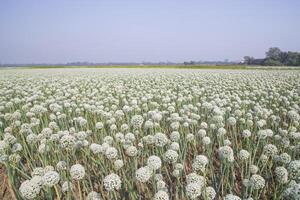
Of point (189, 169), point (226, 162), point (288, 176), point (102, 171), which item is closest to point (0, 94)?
point (102, 171)

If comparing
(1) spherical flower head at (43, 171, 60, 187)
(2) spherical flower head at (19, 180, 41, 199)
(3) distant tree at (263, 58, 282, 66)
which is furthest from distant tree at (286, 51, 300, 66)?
(2) spherical flower head at (19, 180, 41, 199)

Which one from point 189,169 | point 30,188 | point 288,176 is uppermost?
point 30,188

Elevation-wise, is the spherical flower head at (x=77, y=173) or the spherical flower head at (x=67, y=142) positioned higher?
the spherical flower head at (x=67, y=142)

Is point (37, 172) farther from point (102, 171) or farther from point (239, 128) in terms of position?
point (239, 128)

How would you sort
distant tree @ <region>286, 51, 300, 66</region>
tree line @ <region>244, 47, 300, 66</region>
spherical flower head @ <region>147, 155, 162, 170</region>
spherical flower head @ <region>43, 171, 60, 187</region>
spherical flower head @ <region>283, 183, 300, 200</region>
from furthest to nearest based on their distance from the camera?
tree line @ <region>244, 47, 300, 66</region>, distant tree @ <region>286, 51, 300, 66</region>, spherical flower head @ <region>147, 155, 162, 170</region>, spherical flower head @ <region>43, 171, 60, 187</region>, spherical flower head @ <region>283, 183, 300, 200</region>

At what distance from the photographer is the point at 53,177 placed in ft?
8.75

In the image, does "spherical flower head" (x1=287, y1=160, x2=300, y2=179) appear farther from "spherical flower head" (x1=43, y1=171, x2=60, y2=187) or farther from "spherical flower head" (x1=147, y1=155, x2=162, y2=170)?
"spherical flower head" (x1=43, y1=171, x2=60, y2=187)

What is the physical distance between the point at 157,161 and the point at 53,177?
48.8 inches

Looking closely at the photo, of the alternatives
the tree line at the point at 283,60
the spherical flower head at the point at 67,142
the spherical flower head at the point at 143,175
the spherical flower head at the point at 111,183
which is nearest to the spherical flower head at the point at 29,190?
the spherical flower head at the point at 111,183

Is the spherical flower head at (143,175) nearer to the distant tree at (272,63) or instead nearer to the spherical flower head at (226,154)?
the spherical flower head at (226,154)

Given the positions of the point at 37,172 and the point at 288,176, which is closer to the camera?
the point at 37,172

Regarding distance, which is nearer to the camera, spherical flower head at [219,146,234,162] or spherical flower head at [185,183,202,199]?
spherical flower head at [185,183,202,199]

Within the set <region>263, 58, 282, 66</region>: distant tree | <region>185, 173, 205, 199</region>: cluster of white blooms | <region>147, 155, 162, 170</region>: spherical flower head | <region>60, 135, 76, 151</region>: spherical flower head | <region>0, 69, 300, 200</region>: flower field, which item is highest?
<region>263, 58, 282, 66</region>: distant tree

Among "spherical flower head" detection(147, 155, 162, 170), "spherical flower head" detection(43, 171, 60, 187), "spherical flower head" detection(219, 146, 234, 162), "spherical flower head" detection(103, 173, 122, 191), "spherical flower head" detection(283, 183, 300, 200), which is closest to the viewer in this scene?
"spherical flower head" detection(283, 183, 300, 200)
